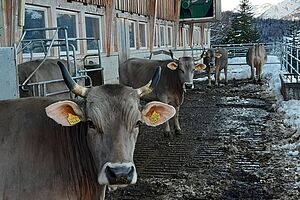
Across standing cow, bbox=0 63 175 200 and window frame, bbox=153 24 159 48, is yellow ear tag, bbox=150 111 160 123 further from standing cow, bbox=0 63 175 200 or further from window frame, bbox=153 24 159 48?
window frame, bbox=153 24 159 48

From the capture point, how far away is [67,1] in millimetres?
11297

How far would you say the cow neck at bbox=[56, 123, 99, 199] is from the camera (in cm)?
327

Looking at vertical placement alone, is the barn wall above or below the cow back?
above

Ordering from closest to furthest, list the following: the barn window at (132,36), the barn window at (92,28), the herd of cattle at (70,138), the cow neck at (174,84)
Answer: the herd of cattle at (70,138)
the cow neck at (174,84)
the barn window at (92,28)
the barn window at (132,36)

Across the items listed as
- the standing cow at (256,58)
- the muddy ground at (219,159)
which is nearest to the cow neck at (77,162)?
the muddy ground at (219,159)

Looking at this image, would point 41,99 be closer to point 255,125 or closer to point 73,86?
point 73,86

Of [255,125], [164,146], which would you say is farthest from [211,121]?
[164,146]

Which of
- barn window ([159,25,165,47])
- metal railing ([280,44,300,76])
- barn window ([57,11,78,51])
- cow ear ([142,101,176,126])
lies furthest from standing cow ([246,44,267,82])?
cow ear ([142,101,176,126])

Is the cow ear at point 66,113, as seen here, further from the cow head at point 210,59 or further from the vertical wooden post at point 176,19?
the vertical wooden post at point 176,19

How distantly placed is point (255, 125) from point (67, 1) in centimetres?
579

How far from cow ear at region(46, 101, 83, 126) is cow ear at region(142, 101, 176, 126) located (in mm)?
485

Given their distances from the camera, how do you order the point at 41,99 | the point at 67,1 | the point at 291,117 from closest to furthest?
the point at 41,99 → the point at 291,117 → the point at 67,1

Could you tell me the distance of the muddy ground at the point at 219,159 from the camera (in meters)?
5.04

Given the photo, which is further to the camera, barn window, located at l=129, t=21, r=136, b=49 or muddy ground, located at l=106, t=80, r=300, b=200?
barn window, located at l=129, t=21, r=136, b=49
